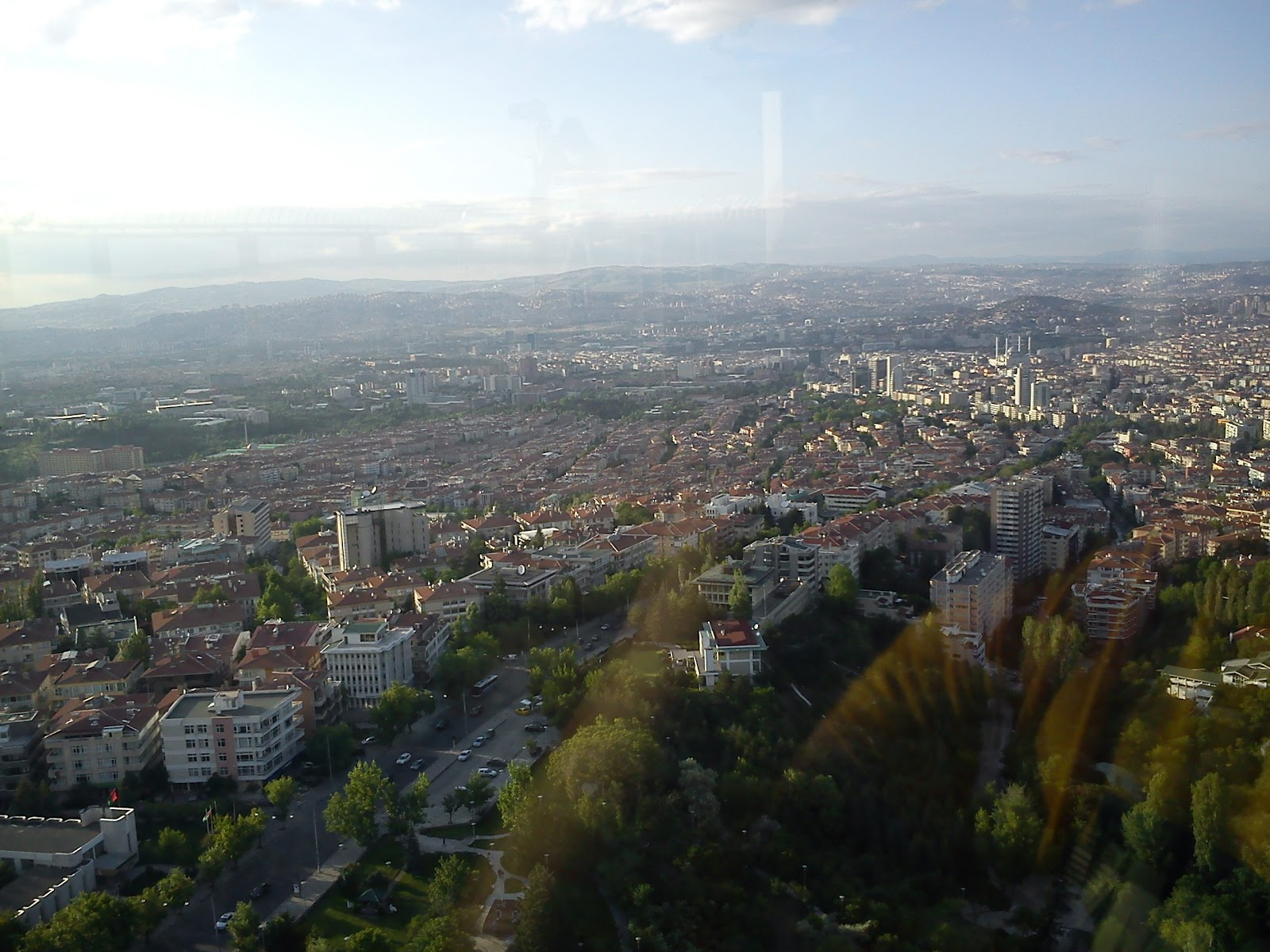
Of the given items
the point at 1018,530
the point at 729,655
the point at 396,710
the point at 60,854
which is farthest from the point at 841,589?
the point at 60,854

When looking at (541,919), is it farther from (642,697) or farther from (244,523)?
(244,523)

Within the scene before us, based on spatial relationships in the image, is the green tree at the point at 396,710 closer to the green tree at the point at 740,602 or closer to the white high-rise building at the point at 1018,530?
the green tree at the point at 740,602

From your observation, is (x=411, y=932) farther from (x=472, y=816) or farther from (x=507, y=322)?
(x=507, y=322)

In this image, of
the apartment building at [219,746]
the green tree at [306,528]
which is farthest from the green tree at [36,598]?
the apartment building at [219,746]

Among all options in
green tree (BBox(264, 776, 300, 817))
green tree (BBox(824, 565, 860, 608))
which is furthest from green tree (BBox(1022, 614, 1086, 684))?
green tree (BBox(264, 776, 300, 817))

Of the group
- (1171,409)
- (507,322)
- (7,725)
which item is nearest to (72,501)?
(7,725)

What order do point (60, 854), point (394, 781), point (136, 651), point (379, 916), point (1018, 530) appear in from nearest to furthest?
point (379, 916)
point (60, 854)
point (394, 781)
point (136, 651)
point (1018, 530)

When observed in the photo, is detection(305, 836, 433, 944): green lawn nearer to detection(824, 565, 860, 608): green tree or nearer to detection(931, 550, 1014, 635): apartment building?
detection(824, 565, 860, 608): green tree

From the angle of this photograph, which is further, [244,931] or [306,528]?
[306,528]
